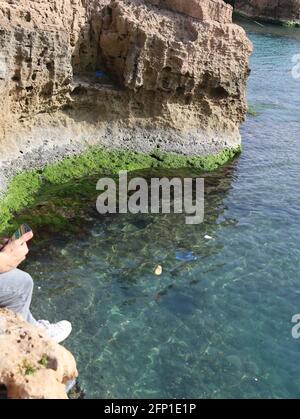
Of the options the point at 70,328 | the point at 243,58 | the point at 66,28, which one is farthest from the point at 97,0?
the point at 70,328

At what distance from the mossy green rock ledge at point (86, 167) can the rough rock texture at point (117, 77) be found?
0.95 feet

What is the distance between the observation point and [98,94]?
57.1 feet

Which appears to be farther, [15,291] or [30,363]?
[15,291]

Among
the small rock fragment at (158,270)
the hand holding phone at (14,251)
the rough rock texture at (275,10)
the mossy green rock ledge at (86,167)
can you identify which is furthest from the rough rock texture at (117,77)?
the rough rock texture at (275,10)

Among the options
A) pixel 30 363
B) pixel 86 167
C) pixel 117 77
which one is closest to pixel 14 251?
pixel 30 363

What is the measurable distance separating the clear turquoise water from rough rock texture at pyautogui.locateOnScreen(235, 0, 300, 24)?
4830 cm

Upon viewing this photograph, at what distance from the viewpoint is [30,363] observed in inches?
274

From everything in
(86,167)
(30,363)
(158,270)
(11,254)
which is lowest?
(158,270)

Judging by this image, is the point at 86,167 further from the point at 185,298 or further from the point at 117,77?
the point at 185,298

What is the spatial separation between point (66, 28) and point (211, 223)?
7255mm

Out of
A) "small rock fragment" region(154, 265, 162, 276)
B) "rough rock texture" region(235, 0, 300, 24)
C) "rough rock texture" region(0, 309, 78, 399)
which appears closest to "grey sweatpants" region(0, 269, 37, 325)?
"rough rock texture" region(0, 309, 78, 399)

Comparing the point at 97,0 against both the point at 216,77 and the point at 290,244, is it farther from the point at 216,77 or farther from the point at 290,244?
the point at 290,244

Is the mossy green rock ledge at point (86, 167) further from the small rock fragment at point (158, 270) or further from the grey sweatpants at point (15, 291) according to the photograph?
the grey sweatpants at point (15, 291)

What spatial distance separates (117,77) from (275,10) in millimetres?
48649
